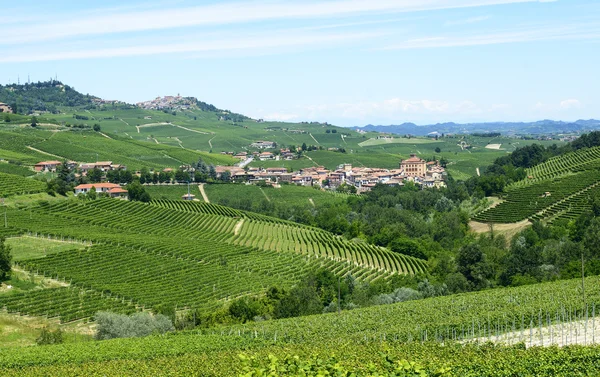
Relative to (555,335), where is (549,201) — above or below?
above

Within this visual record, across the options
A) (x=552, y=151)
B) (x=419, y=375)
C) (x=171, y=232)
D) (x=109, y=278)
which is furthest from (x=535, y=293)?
(x=552, y=151)

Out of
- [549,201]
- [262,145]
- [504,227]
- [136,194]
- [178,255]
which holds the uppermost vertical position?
[262,145]

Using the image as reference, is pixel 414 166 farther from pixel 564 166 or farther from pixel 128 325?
pixel 128 325

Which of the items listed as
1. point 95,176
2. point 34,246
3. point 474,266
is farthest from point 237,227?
point 95,176

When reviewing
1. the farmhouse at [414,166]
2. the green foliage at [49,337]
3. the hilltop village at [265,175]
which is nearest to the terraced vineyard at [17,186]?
the hilltop village at [265,175]

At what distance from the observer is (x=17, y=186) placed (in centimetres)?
7288

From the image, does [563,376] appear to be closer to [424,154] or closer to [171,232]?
[171,232]

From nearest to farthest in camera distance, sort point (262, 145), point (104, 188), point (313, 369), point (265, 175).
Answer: point (313, 369), point (104, 188), point (265, 175), point (262, 145)

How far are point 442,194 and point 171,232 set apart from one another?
4689 cm

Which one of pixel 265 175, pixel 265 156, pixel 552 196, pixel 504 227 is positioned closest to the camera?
pixel 504 227

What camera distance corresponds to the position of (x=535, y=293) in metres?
39.4

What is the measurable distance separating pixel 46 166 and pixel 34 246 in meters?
55.8

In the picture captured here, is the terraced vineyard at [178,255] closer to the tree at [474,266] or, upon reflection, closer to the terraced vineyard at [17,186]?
the terraced vineyard at [17,186]

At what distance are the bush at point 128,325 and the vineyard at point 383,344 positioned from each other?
2.83 m
